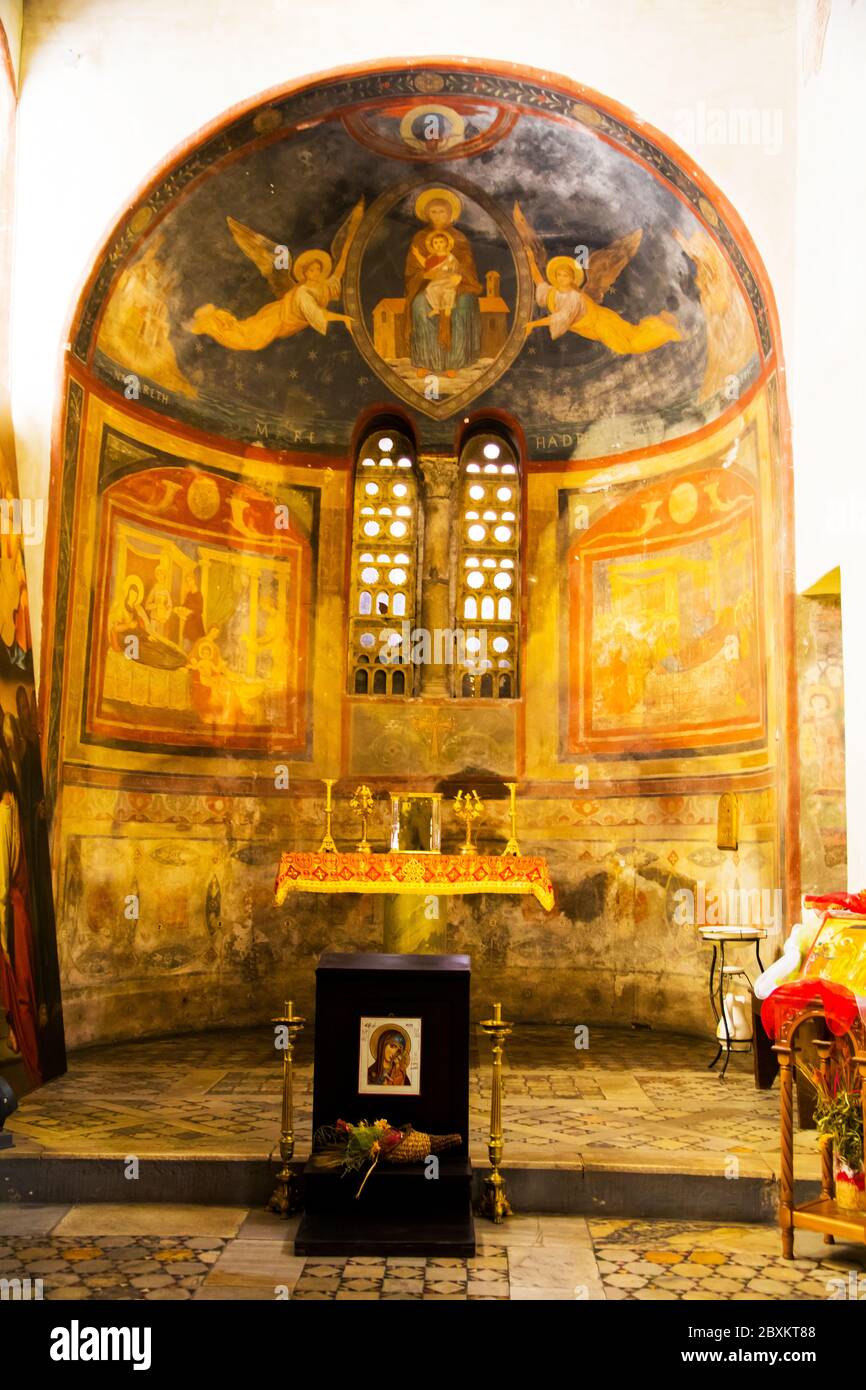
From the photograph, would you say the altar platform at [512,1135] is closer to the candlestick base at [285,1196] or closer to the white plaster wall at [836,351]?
the candlestick base at [285,1196]

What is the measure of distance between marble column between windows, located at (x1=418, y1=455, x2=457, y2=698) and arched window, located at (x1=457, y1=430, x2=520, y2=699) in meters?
0.17

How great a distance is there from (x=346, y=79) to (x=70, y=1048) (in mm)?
9168

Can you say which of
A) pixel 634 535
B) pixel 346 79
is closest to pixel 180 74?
pixel 346 79

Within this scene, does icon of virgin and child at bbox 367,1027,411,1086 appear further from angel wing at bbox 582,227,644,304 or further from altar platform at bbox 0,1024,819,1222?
angel wing at bbox 582,227,644,304

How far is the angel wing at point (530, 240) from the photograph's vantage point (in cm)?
1263

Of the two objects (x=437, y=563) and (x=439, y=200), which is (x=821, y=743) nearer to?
(x=437, y=563)

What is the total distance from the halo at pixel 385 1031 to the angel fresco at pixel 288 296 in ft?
27.0

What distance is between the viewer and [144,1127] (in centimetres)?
770

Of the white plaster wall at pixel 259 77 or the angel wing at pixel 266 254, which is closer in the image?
the white plaster wall at pixel 259 77

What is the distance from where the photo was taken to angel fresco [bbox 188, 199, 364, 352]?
491 inches

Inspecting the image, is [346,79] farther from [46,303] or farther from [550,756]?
[550,756]

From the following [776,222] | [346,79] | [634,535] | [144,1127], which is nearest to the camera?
[144,1127]

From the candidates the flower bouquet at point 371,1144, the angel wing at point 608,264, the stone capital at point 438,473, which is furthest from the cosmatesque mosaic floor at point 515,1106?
the angel wing at point 608,264

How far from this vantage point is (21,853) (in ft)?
30.2
